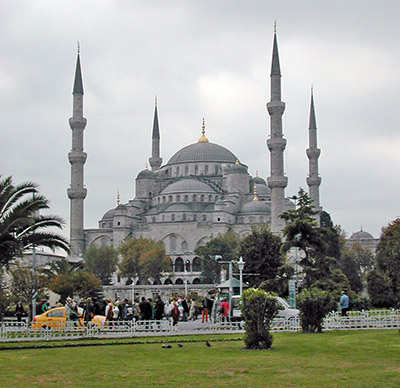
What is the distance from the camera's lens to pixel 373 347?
1122cm

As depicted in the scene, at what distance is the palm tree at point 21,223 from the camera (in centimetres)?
1568

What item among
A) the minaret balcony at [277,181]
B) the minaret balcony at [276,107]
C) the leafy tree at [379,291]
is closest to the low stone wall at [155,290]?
the minaret balcony at [277,181]

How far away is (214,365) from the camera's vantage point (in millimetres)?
9180

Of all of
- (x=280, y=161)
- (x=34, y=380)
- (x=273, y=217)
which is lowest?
(x=34, y=380)

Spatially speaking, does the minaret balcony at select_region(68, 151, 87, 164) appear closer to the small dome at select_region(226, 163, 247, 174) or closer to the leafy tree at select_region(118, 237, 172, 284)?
the leafy tree at select_region(118, 237, 172, 284)

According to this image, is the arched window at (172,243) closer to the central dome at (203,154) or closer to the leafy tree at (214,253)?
the leafy tree at (214,253)

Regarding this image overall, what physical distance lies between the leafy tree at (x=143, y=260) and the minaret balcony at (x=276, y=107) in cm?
1481

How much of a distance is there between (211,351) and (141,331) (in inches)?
190

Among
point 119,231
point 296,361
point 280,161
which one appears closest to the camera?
point 296,361

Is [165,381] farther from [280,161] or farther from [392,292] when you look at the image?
[280,161]

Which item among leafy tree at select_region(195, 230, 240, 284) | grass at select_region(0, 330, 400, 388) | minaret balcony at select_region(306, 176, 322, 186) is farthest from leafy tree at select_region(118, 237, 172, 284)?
grass at select_region(0, 330, 400, 388)

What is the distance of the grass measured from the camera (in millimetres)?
7859

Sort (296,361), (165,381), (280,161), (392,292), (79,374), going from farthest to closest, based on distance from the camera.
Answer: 1. (280,161)
2. (392,292)
3. (296,361)
4. (79,374)
5. (165,381)

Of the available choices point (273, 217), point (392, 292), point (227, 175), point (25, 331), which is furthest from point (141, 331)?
point (227, 175)
